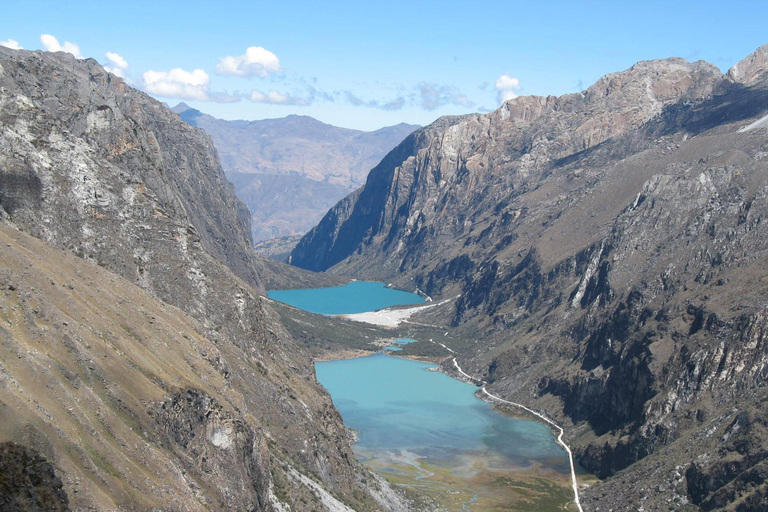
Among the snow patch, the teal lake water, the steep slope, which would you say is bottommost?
the teal lake water

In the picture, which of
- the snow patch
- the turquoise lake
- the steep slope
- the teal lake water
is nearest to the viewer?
the steep slope

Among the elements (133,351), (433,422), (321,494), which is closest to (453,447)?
(433,422)

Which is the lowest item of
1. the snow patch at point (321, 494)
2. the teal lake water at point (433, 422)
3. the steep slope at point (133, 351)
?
the teal lake water at point (433, 422)

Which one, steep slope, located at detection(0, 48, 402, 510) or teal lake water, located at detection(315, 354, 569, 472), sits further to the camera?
teal lake water, located at detection(315, 354, 569, 472)

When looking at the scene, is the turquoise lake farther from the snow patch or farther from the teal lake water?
the snow patch

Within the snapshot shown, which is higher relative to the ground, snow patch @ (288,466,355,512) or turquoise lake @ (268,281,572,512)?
snow patch @ (288,466,355,512)

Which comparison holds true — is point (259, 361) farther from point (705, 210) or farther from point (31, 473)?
point (705, 210)

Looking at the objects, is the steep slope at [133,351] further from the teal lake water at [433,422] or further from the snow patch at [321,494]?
the teal lake water at [433,422]

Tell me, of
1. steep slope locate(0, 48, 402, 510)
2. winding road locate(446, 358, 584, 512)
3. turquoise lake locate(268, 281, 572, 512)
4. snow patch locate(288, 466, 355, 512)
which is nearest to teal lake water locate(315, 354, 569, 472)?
turquoise lake locate(268, 281, 572, 512)

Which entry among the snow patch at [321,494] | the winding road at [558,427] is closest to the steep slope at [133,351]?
the snow patch at [321,494]

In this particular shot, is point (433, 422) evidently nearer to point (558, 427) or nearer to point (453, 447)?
point (453, 447)
